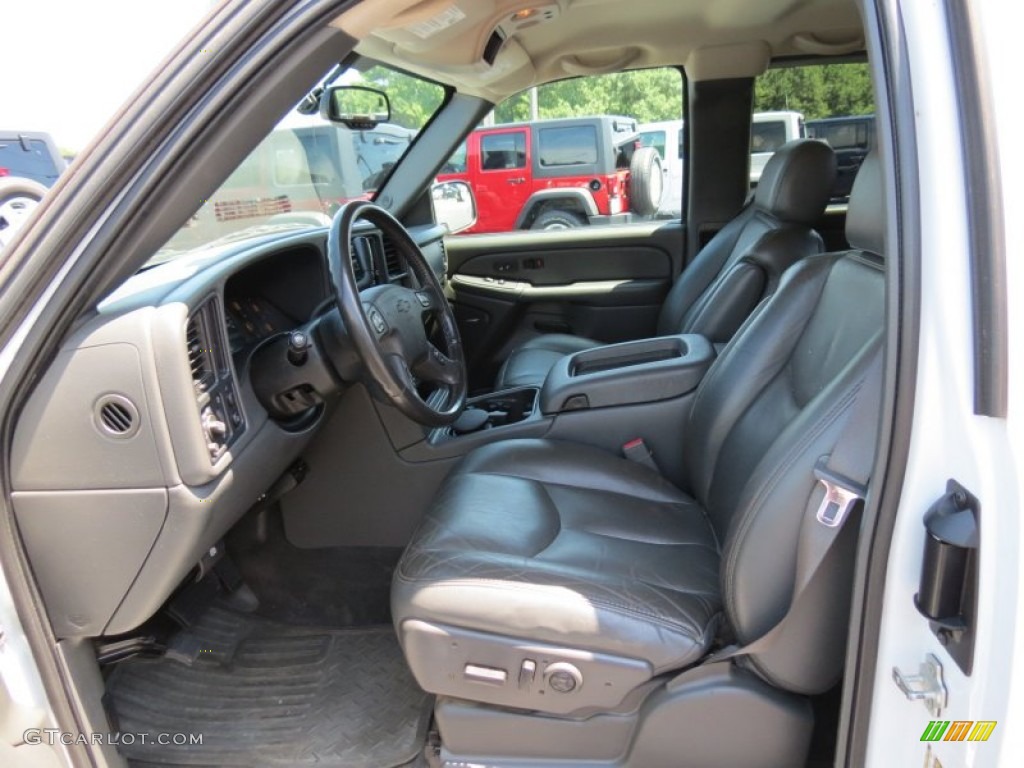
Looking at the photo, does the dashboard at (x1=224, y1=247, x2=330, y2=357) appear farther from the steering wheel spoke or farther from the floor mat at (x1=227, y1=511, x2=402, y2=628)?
the floor mat at (x1=227, y1=511, x2=402, y2=628)

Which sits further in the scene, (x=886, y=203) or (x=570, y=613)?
(x=570, y=613)

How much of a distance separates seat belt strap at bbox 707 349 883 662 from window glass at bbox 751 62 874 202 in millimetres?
2264

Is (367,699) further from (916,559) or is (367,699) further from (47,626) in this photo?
(916,559)

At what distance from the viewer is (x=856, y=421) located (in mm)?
1044

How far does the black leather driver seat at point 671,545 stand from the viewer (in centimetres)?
118

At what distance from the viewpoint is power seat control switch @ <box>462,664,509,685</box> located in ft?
4.10

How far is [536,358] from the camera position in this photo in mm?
2895

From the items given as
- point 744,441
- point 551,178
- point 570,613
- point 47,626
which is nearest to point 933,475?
point 570,613

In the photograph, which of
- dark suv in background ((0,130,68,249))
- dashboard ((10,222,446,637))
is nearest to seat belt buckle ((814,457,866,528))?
dashboard ((10,222,446,637))

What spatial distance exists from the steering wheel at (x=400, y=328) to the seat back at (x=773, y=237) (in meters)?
1.01

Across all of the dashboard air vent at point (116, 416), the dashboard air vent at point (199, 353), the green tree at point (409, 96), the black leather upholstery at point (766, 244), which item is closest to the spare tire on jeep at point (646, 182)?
the black leather upholstery at point (766, 244)

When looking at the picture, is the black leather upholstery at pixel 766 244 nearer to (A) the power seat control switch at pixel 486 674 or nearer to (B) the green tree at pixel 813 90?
(B) the green tree at pixel 813 90

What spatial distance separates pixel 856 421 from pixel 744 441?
0.63 meters

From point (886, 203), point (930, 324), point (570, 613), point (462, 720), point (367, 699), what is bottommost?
point (367, 699)
